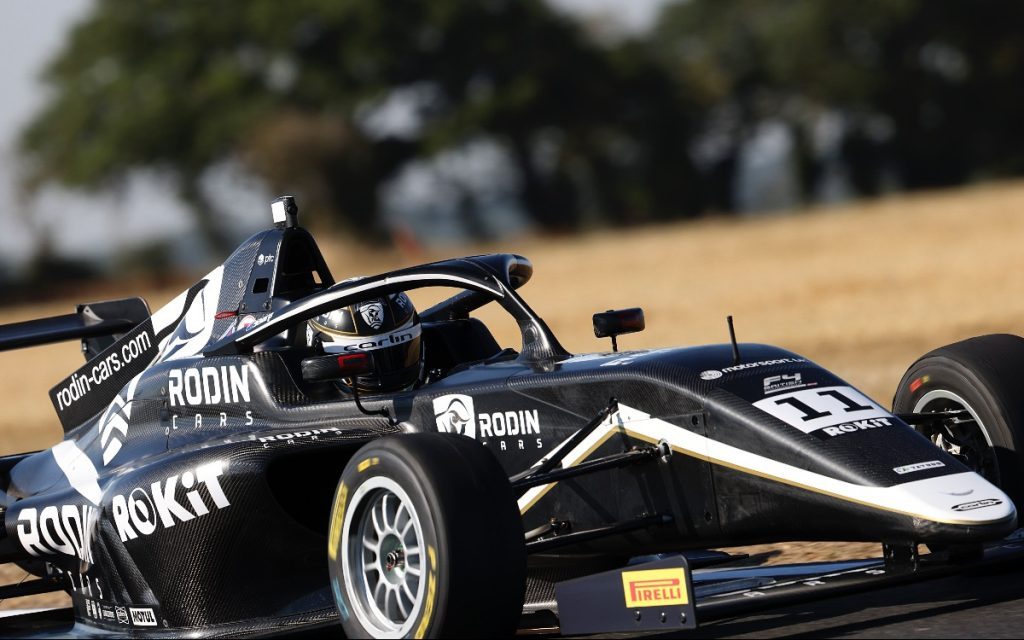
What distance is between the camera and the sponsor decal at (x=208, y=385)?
777 centimetres

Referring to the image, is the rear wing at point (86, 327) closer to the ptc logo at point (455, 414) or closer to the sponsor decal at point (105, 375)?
the sponsor decal at point (105, 375)

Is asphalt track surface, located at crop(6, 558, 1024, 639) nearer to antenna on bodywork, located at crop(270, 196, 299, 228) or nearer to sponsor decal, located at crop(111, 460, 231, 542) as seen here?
sponsor decal, located at crop(111, 460, 231, 542)

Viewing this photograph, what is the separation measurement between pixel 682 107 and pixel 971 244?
27558mm

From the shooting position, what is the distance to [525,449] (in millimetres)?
6848

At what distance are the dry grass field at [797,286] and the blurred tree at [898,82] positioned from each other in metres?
8.50

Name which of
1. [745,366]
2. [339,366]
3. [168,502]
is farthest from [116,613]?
[745,366]

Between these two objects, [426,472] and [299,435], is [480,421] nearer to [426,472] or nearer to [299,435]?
[299,435]

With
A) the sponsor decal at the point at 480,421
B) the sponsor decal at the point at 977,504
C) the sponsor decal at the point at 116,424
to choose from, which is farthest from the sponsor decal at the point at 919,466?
the sponsor decal at the point at 116,424

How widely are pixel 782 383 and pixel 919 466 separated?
66cm

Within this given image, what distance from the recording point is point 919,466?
20.0 ft

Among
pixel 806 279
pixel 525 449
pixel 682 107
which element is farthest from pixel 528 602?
pixel 682 107

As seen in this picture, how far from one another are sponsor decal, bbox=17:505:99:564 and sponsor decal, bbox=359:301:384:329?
1.50 meters

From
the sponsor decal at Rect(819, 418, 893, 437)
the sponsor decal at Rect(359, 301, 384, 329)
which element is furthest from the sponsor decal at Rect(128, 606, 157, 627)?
the sponsor decal at Rect(819, 418, 893, 437)

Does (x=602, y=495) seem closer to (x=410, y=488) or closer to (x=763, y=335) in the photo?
(x=410, y=488)
